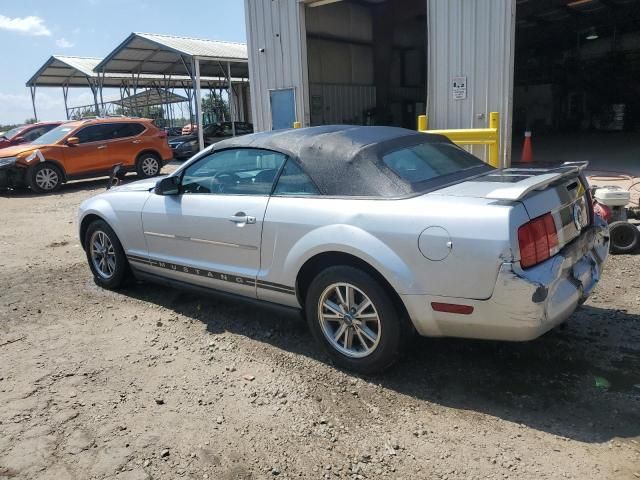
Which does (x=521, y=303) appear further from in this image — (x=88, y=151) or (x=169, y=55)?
(x=169, y=55)

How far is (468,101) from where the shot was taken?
981cm

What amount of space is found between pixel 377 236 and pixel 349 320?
60 centimetres

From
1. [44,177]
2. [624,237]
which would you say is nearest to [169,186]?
[624,237]

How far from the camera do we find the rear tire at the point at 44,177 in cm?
1341

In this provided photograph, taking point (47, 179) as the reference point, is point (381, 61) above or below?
above

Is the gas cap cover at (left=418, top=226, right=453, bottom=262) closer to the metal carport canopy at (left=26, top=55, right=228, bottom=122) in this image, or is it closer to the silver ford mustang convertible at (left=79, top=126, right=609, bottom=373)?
the silver ford mustang convertible at (left=79, top=126, right=609, bottom=373)

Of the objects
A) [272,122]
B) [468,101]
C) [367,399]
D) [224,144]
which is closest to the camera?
[367,399]

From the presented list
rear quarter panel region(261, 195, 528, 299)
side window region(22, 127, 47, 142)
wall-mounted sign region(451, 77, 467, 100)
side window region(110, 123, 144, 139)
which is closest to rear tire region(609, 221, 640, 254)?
rear quarter panel region(261, 195, 528, 299)

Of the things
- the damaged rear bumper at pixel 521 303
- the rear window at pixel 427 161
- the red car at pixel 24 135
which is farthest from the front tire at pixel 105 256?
the red car at pixel 24 135

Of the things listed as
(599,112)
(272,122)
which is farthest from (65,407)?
(599,112)

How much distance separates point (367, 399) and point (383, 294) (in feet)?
2.07

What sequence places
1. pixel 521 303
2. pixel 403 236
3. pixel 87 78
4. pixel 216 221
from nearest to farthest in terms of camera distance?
1. pixel 521 303
2. pixel 403 236
3. pixel 216 221
4. pixel 87 78

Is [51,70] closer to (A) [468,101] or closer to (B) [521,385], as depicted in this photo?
(A) [468,101]

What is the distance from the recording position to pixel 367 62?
19.6 meters
